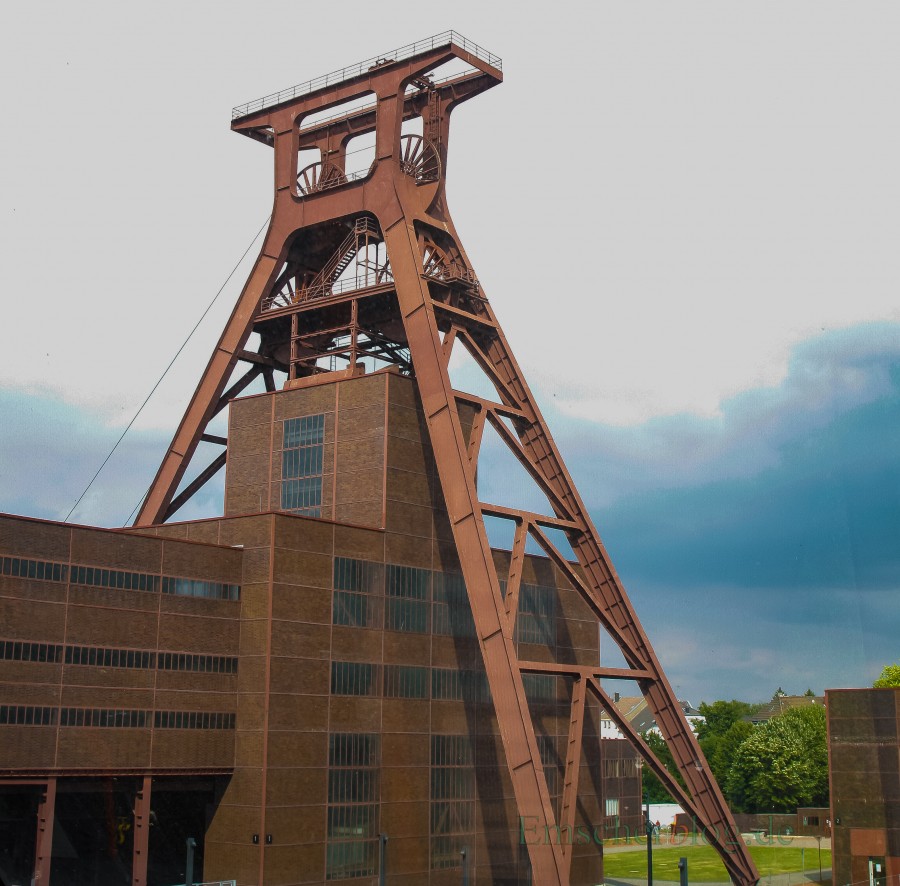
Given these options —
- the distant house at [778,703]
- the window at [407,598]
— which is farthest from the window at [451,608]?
the distant house at [778,703]

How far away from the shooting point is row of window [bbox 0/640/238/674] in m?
33.8

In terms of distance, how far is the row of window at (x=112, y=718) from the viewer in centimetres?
3359

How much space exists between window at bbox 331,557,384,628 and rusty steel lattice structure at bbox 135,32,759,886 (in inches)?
146

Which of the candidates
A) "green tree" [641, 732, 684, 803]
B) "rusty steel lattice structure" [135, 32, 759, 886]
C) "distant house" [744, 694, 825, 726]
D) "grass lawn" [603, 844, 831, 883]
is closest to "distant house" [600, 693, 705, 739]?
"distant house" [744, 694, 825, 726]

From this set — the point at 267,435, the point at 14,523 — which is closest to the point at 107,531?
the point at 14,523

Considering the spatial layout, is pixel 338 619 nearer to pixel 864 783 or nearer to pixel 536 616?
pixel 536 616

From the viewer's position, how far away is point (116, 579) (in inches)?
1430

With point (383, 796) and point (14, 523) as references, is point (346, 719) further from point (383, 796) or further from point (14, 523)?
point (14, 523)

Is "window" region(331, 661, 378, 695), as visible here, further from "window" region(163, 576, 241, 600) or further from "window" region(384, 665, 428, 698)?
"window" region(163, 576, 241, 600)

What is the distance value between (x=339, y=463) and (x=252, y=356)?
7473 mm

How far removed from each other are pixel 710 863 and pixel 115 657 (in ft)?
102

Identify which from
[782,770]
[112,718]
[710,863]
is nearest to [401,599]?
[112,718]

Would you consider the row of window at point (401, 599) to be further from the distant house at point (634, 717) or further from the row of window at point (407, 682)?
the distant house at point (634, 717)

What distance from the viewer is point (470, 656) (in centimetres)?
4506
